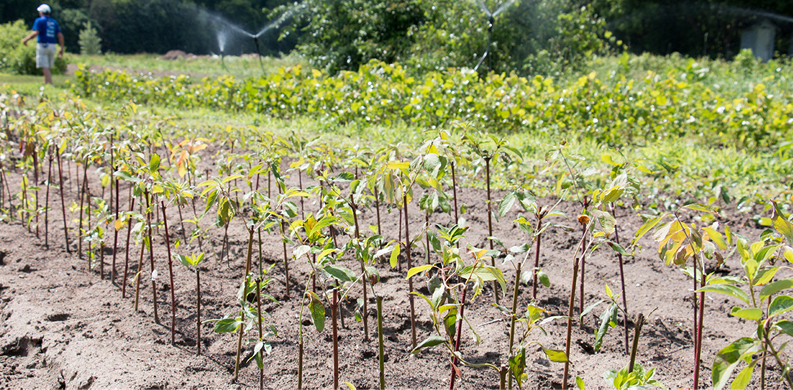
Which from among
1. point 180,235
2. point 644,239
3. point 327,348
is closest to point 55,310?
point 180,235

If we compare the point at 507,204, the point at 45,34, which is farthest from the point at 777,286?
the point at 45,34

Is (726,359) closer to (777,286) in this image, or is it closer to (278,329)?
(777,286)

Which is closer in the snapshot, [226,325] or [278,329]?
[226,325]

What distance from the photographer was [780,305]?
2.64 ft

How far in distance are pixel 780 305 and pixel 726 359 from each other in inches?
5.7

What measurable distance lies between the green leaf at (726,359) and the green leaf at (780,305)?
0.22 feet

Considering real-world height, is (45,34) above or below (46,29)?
below

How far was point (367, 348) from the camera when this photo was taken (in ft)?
5.67

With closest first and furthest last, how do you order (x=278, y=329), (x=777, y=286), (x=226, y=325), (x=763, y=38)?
(x=777, y=286) → (x=226, y=325) → (x=278, y=329) → (x=763, y=38)

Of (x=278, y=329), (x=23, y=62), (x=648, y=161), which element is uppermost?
(x=23, y=62)

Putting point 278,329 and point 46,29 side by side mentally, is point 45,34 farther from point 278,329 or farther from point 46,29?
point 278,329

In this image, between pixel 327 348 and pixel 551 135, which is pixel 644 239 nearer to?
pixel 327 348

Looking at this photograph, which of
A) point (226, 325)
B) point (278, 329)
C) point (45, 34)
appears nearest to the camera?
point (226, 325)

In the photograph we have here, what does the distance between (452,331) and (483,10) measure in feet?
29.0
